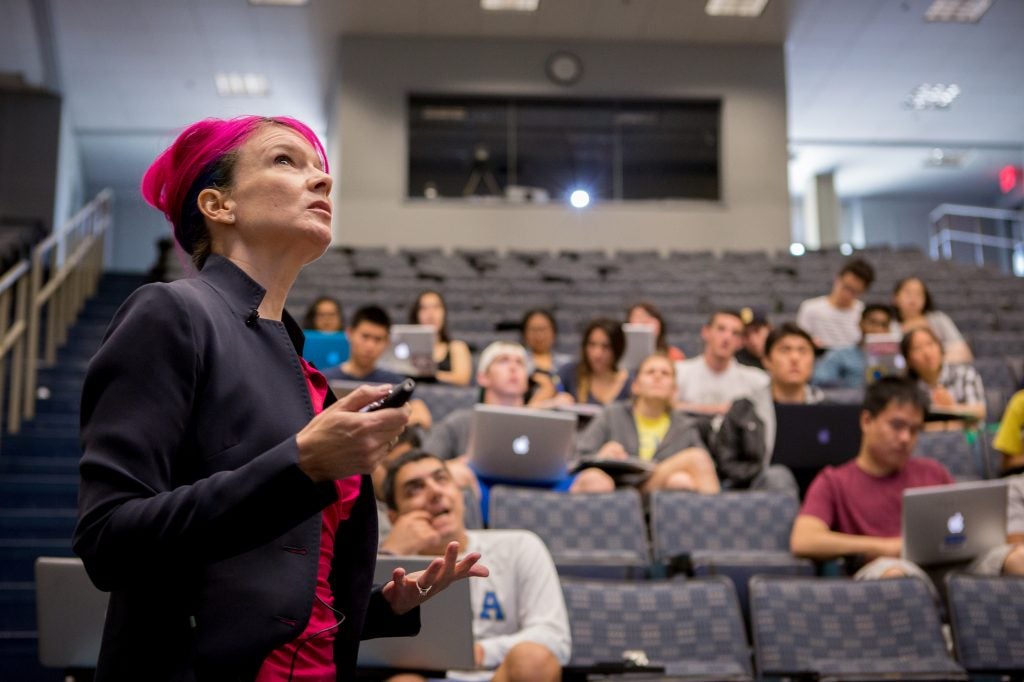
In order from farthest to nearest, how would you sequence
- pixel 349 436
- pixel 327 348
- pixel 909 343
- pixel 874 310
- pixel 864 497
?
pixel 874 310 → pixel 909 343 → pixel 327 348 → pixel 864 497 → pixel 349 436

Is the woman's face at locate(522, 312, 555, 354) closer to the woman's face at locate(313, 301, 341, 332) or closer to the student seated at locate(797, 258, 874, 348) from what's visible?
the woman's face at locate(313, 301, 341, 332)

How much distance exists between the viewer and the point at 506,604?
2.93 metres

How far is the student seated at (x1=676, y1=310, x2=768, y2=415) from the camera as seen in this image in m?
5.52

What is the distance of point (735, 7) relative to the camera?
11016mm

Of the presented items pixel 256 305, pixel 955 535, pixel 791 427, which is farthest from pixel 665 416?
pixel 256 305

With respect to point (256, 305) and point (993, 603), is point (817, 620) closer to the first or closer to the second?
point (993, 603)

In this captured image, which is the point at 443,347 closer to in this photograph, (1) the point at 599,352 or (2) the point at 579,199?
(1) the point at 599,352

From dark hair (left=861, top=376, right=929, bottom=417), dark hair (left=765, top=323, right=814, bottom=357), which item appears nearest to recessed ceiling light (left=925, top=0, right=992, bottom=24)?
dark hair (left=765, top=323, right=814, bottom=357)

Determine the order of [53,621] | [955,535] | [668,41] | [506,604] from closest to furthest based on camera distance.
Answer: [53,621]
[506,604]
[955,535]
[668,41]

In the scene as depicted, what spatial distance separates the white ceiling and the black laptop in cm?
752

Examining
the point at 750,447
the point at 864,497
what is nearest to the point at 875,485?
the point at 864,497

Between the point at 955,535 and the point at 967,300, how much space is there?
5.57 metres

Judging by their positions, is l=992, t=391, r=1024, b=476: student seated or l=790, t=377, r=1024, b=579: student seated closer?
l=790, t=377, r=1024, b=579: student seated

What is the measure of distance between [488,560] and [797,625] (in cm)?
94
